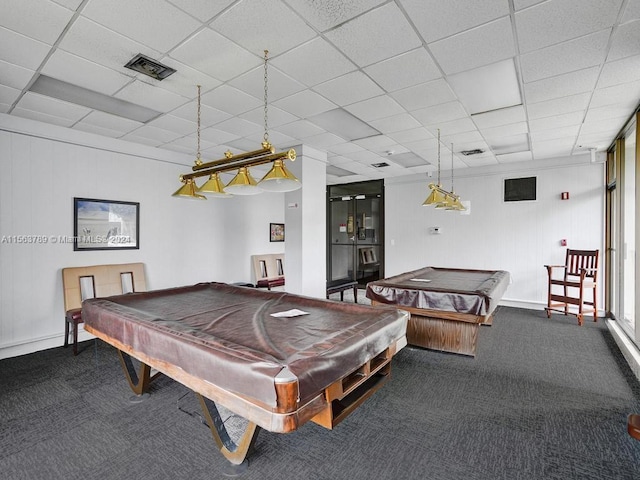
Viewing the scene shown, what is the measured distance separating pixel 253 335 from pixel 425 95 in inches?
114

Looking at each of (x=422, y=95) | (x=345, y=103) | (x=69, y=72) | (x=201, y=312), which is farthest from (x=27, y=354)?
(x=422, y=95)

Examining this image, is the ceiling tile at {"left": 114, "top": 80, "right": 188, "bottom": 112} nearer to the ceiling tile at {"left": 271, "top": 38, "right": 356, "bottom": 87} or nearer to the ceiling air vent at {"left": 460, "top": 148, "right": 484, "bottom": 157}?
the ceiling tile at {"left": 271, "top": 38, "right": 356, "bottom": 87}

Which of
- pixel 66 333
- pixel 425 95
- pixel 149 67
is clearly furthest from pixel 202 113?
pixel 66 333

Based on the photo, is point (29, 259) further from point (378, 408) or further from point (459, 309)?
point (459, 309)

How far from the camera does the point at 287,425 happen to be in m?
1.35

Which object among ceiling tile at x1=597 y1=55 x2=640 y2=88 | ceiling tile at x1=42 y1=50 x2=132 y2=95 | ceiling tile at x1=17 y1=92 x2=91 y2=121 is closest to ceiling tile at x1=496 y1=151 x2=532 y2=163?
ceiling tile at x1=597 y1=55 x2=640 y2=88

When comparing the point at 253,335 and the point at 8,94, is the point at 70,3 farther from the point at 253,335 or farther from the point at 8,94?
the point at 253,335

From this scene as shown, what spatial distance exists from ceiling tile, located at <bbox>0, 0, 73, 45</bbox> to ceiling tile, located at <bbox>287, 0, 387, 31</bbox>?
153 centimetres

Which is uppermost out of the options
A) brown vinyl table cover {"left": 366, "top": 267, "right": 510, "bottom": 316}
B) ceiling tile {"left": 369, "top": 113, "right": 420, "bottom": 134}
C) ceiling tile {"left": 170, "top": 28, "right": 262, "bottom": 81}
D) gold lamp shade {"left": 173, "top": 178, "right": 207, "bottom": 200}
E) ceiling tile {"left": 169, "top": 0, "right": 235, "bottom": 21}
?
ceiling tile {"left": 169, "top": 0, "right": 235, "bottom": 21}

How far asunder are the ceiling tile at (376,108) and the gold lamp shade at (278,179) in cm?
147

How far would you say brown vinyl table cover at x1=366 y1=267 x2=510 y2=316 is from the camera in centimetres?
338

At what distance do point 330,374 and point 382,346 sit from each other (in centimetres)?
55

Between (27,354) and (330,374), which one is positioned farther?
(27,354)

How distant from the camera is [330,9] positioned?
210 cm
